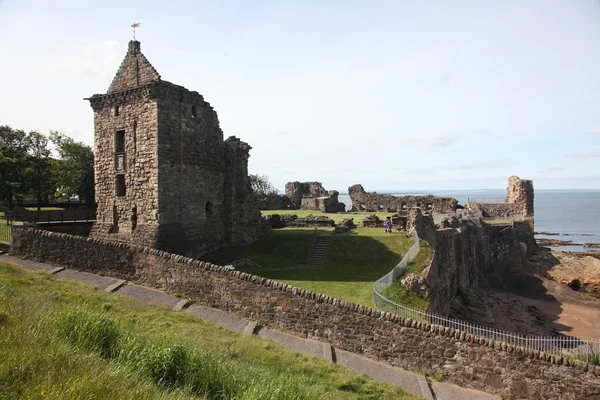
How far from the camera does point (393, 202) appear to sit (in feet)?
168

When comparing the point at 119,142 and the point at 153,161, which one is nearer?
the point at 153,161

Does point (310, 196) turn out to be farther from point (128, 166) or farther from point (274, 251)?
point (128, 166)

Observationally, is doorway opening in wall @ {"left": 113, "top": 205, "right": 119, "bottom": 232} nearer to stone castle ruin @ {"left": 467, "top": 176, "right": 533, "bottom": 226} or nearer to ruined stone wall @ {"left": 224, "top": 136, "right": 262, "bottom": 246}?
ruined stone wall @ {"left": 224, "top": 136, "right": 262, "bottom": 246}

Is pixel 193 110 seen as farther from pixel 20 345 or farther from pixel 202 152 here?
pixel 20 345

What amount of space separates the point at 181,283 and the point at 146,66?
11836mm

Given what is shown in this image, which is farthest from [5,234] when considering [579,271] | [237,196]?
[579,271]

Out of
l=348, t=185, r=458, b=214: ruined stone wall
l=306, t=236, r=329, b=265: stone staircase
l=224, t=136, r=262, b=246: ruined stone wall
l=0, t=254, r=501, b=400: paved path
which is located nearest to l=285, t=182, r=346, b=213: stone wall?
l=348, t=185, r=458, b=214: ruined stone wall

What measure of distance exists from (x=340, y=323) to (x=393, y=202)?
38356 mm

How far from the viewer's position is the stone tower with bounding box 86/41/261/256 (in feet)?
67.1

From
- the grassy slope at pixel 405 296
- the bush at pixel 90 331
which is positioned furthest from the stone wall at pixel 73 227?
the grassy slope at pixel 405 296

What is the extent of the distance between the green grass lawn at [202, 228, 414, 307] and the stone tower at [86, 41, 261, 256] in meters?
3.32

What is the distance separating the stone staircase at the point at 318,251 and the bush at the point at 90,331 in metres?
15.5

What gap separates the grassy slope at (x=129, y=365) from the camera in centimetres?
549

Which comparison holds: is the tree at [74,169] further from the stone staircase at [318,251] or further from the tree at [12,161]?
the stone staircase at [318,251]
